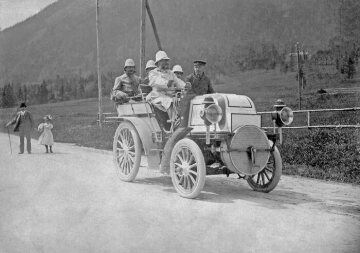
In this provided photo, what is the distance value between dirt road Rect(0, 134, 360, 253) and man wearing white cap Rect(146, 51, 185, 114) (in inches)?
59.9

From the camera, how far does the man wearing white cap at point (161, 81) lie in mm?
7704

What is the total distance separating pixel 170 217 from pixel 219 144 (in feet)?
5.83

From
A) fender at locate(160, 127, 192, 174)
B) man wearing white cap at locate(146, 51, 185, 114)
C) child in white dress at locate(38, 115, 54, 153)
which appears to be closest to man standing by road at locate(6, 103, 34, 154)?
child in white dress at locate(38, 115, 54, 153)

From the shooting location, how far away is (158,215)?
513 centimetres

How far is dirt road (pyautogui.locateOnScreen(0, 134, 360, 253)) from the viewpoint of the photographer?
12.9ft

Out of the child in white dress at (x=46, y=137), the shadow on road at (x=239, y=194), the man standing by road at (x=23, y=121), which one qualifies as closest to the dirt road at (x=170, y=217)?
the shadow on road at (x=239, y=194)

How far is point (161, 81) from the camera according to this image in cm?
773

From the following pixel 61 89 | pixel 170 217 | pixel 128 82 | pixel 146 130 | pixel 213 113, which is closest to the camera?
pixel 170 217

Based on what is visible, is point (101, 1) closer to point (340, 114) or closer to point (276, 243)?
point (340, 114)

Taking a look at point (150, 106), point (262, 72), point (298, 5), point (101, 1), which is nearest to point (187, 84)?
point (150, 106)

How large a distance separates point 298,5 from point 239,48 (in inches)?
376

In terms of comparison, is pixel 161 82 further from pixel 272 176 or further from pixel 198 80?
pixel 272 176

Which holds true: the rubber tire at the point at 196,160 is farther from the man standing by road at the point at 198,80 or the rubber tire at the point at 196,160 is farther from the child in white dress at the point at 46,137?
the child in white dress at the point at 46,137

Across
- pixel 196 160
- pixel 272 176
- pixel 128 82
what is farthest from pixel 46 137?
pixel 272 176
